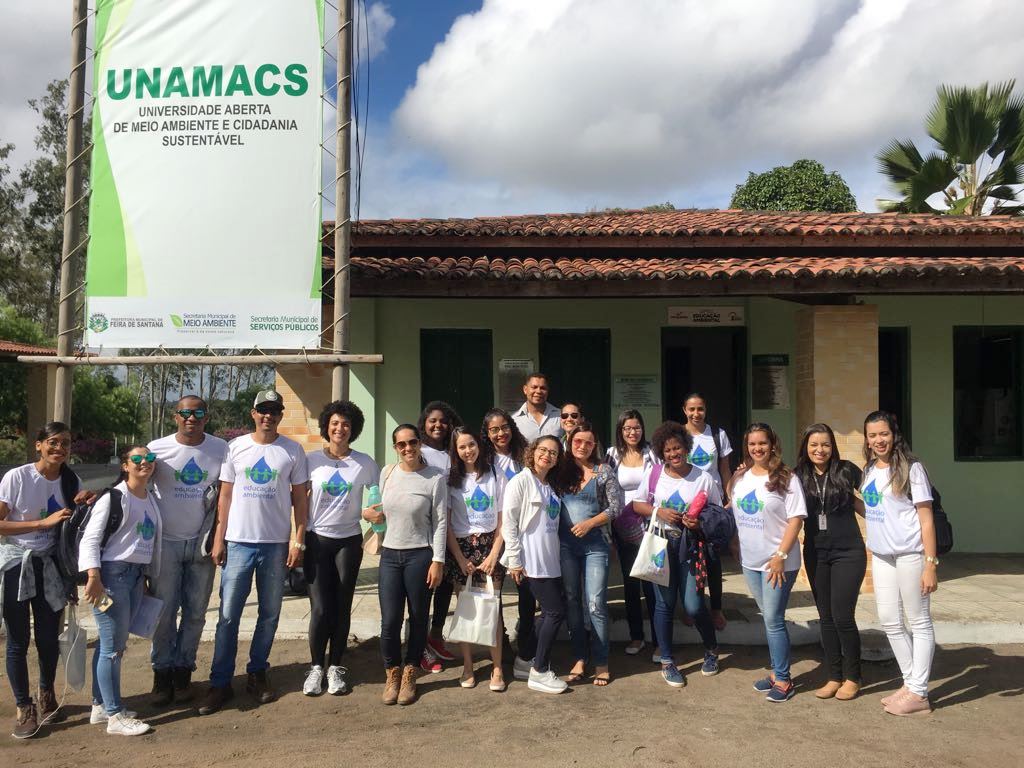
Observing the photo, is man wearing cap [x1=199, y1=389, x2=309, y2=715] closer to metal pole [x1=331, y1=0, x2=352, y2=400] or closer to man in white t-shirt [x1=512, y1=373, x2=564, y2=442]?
metal pole [x1=331, y1=0, x2=352, y2=400]

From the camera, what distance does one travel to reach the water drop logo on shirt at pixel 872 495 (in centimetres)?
440

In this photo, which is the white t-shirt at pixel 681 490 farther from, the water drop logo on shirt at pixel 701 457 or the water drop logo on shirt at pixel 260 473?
the water drop logo on shirt at pixel 260 473

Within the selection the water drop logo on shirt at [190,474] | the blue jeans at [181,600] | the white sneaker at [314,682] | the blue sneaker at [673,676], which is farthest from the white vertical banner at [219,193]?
the blue sneaker at [673,676]

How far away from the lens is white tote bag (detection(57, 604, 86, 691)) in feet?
13.7

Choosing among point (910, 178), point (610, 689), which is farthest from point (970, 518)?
point (910, 178)

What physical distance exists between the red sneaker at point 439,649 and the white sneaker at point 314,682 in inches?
31.0

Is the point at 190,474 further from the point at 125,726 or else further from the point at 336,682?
the point at 336,682

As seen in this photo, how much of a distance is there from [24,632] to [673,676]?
12.3 feet

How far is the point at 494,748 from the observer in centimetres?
394

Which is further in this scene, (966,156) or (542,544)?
(966,156)

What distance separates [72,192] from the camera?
5.58 m

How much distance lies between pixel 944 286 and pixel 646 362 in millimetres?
2946

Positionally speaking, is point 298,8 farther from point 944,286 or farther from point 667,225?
point 944,286

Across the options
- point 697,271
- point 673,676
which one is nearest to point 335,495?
point 673,676
